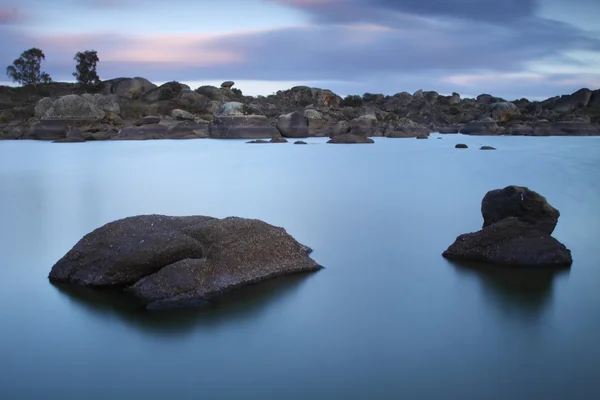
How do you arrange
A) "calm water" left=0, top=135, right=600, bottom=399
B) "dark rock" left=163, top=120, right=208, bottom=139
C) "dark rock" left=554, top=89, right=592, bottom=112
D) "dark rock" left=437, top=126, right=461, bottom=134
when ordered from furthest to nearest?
1. "dark rock" left=554, top=89, right=592, bottom=112
2. "dark rock" left=437, top=126, right=461, bottom=134
3. "dark rock" left=163, top=120, right=208, bottom=139
4. "calm water" left=0, top=135, right=600, bottom=399

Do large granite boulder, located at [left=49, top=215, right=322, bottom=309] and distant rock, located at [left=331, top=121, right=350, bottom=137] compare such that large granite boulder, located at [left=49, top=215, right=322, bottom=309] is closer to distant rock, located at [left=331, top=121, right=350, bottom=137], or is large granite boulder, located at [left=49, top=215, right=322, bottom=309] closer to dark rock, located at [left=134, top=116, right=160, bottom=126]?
distant rock, located at [left=331, top=121, right=350, bottom=137]

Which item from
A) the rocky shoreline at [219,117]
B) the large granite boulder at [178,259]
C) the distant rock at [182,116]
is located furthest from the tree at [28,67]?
the large granite boulder at [178,259]

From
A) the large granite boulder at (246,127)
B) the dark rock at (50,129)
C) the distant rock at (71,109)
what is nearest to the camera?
the large granite boulder at (246,127)

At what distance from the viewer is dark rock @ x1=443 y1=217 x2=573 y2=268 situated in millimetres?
8570

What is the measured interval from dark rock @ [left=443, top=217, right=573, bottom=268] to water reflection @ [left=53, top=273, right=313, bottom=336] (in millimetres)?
2921

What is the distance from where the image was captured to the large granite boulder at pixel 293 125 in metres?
59.6

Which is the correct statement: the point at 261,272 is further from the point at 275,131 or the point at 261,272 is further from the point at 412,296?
the point at 275,131

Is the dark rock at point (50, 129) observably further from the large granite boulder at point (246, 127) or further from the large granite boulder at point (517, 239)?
the large granite boulder at point (517, 239)

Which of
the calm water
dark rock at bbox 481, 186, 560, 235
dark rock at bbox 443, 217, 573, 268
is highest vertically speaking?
dark rock at bbox 481, 186, 560, 235

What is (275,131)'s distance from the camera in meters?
57.8

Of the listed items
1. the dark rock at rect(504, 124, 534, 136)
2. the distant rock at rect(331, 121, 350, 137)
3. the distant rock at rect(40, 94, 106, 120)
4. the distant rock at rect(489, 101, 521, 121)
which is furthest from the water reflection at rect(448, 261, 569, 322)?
the distant rock at rect(489, 101, 521, 121)

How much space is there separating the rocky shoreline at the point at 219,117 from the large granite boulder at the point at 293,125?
10cm

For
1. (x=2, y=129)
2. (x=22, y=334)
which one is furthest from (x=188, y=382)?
(x=2, y=129)

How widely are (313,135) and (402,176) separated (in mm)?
41684
